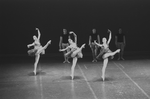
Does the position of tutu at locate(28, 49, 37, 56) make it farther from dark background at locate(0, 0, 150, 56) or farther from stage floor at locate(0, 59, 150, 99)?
dark background at locate(0, 0, 150, 56)

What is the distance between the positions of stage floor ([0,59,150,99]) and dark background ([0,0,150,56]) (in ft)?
10.5

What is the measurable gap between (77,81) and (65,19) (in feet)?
24.7

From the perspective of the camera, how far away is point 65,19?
57.2 feet

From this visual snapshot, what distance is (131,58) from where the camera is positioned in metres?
15.6

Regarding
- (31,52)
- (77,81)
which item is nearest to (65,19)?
(31,52)

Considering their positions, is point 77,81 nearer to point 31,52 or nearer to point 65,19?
point 31,52

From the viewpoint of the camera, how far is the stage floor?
29.2 ft

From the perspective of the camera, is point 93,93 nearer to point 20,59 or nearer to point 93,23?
point 20,59

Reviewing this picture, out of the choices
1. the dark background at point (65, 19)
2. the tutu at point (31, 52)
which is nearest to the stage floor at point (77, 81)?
the tutu at point (31, 52)

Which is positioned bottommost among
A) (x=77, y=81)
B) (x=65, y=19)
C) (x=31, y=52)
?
(x=77, y=81)

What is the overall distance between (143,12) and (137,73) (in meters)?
6.89

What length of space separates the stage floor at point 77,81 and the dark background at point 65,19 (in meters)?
3.19

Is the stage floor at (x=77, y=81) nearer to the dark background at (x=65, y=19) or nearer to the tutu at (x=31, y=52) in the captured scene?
the tutu at (x=31, y=52)

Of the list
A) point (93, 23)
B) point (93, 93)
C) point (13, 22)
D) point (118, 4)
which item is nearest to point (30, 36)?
point (13, 22)
